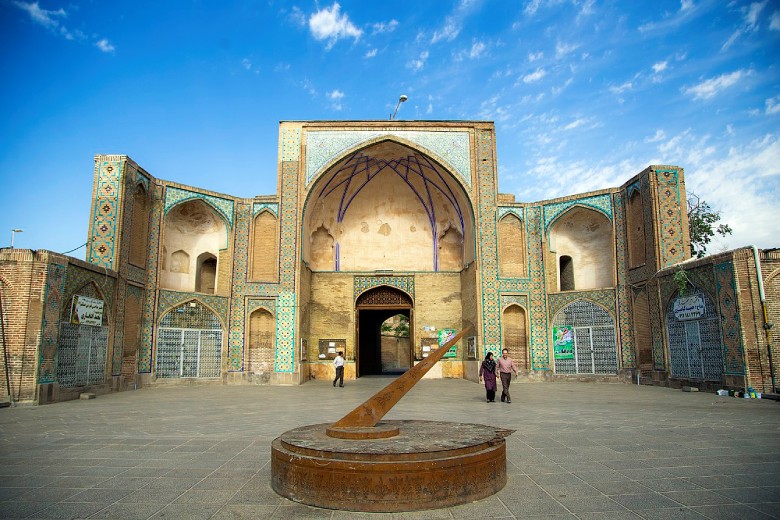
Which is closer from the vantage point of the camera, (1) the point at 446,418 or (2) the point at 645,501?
(2) the point at 645,501

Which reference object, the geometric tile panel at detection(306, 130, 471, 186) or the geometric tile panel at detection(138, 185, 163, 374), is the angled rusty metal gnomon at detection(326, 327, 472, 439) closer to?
the geometric tile panel at detection(138, 185, 163, 374)

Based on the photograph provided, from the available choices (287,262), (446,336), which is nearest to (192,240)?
(287,262)

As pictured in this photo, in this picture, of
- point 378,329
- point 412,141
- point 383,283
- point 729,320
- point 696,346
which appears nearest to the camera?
point 729,320

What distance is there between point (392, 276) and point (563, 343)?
615 cm

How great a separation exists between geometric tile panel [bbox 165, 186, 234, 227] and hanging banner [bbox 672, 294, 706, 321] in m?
13.0

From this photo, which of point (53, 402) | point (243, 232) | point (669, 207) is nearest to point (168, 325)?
point (243, 232)

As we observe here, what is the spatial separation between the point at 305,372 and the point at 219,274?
413 centimetres

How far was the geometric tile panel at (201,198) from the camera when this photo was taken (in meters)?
16.2

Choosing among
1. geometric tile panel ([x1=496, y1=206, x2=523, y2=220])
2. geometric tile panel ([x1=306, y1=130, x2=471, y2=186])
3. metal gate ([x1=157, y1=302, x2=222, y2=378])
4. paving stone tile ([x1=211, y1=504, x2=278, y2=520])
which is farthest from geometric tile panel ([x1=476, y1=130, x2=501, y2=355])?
paving stone tile ([x1=211, y1=504, x2=278, y2=520])

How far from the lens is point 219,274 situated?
56.0 feet

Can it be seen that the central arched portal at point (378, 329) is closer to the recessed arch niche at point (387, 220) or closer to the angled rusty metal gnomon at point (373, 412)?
the recessed arch niche at point (387, 220)

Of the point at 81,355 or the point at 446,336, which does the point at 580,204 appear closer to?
the point at 446,336

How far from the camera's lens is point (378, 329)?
2481 cm

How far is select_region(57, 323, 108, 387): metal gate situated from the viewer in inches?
460
